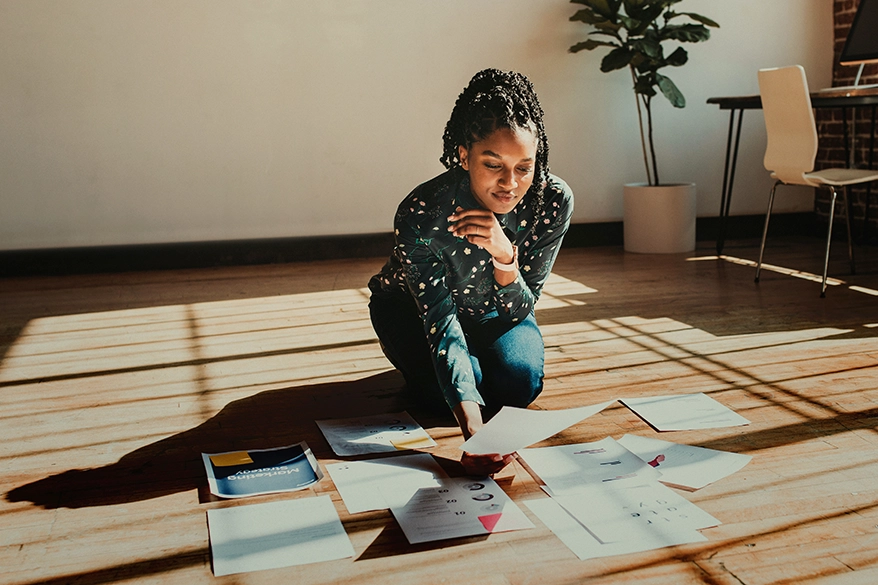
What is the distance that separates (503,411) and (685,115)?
439 centimetres

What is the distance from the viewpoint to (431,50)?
5.29 metres

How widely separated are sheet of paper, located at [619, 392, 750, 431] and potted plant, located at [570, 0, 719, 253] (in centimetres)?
279

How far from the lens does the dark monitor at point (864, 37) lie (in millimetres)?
4684

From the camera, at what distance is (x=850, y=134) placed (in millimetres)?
5480

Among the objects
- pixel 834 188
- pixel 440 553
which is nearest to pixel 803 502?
pixel 440 553

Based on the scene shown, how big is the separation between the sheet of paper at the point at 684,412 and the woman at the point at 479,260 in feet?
1.00

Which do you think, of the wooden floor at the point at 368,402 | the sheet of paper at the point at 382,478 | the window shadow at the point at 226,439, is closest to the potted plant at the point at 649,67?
the wooden floor at the point at 368,402

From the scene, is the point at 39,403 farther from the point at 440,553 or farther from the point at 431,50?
the point at 431,50

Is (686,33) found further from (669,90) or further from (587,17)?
(587,17)

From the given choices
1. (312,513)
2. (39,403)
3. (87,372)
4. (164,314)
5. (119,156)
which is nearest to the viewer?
(312,513)

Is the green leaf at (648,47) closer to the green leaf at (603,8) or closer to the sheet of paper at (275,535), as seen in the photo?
the green leaf at (603,8)

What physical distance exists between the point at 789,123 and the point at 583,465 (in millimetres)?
2657

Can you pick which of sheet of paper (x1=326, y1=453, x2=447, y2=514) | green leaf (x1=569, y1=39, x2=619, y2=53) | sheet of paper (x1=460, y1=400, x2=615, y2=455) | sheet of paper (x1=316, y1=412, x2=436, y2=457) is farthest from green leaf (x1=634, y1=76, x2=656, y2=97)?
sheet of paper (x1=460, y1=400, x2=615, y2=455)

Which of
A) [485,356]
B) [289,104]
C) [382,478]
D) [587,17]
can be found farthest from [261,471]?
[587,17]
